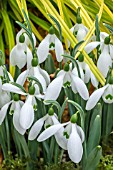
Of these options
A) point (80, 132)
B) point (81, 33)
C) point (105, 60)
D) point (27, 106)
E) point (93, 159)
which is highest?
point (81, 33)

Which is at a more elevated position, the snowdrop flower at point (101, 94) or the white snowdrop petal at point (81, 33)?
the white snowdrop petal at point (81, 33)

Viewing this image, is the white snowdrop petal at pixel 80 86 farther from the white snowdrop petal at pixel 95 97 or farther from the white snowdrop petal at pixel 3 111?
the white snowdrop petal at pixel 3 111

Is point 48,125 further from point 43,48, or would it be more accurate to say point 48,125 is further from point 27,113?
point 43,48

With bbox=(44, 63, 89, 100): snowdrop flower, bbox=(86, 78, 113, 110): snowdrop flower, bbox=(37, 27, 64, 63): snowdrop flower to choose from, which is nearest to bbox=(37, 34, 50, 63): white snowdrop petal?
bbox=(37, 27, 64, 63): snowdrop flower

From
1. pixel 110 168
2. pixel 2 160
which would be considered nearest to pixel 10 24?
pixel 2 160

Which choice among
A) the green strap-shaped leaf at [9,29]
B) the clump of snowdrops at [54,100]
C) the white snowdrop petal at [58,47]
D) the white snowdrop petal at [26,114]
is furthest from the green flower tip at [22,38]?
the green strap-shaped leaf at [9,29]

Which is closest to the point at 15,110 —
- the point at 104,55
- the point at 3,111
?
the point at 3,111

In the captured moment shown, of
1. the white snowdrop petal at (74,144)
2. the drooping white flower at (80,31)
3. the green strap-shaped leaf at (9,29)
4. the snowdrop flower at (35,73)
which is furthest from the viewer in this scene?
the green strap-shaped leaf at (9,29)
